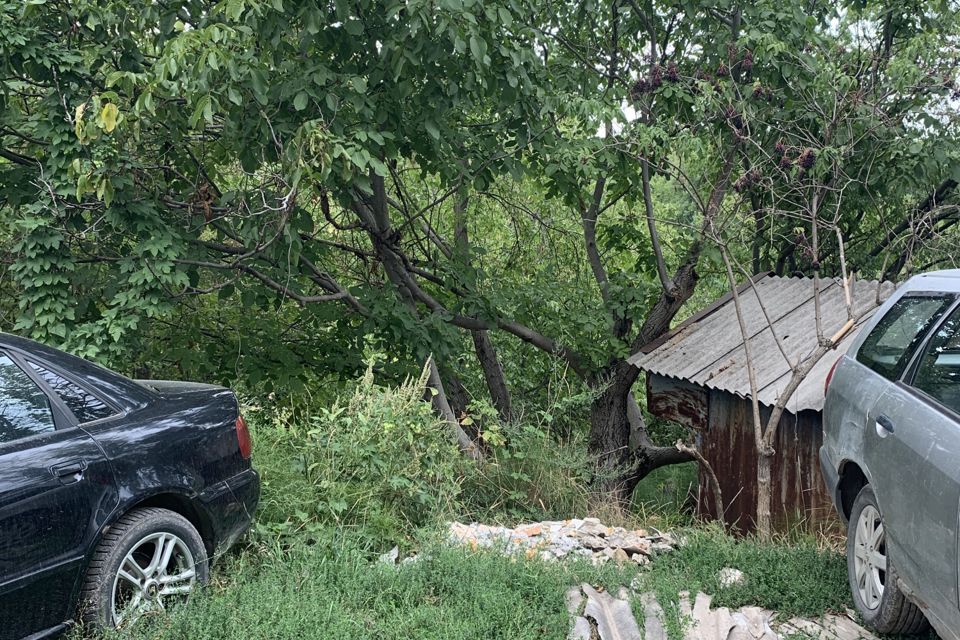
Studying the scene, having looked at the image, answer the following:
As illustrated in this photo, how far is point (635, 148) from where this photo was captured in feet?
28.8

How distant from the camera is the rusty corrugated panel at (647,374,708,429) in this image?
27.8 feet

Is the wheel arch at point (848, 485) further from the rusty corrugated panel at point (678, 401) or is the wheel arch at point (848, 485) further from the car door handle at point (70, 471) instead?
the car door handle at point (70, 471)

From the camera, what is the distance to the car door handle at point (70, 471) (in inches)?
144

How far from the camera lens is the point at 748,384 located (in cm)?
758

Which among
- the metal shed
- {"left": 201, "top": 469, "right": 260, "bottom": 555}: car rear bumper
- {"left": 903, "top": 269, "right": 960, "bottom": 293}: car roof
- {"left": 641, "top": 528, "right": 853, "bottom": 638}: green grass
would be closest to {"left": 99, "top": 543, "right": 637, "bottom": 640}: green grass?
{"left": 201, "top": 469, "right": 260, "bottom": 555}: car rear bumper

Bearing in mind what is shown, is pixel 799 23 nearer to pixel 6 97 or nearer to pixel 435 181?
pixel 435 181

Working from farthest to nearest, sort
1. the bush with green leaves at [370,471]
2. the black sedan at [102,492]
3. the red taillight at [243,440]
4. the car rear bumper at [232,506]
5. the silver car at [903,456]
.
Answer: the bush with green leaves at [370,471], the red taillight at [243,440], the car rear bumper at [232,506], the black sedan at [102,492], the silver car at [903,456]

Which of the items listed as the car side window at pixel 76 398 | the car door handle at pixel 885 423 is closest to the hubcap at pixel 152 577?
the car side window at pixel 76 398

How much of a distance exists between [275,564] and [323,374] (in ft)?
18.1

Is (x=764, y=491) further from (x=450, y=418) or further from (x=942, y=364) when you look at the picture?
(x=942, y=364)

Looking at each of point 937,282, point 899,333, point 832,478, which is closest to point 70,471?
point 832,478

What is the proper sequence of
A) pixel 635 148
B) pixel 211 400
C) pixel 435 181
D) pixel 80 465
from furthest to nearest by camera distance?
1. pixel 435 181
2. pixel 635 148
3. pixel 211 400
4. pixel 80 465

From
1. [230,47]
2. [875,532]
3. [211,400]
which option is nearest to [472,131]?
[230,47]

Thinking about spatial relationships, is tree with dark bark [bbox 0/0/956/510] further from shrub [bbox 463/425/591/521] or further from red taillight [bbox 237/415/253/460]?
red taillight [bbox 237/415/253/460]
